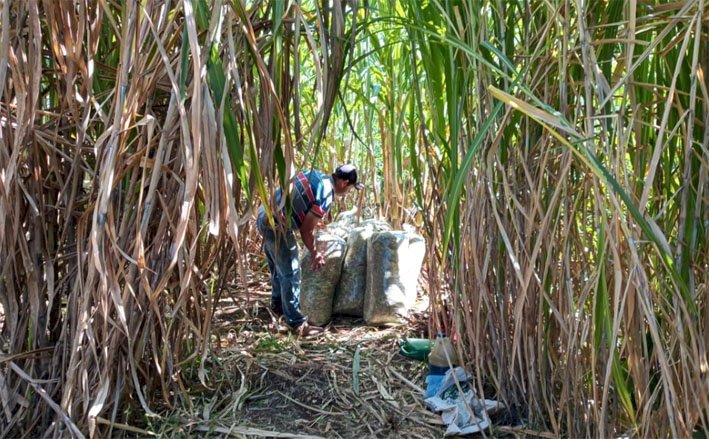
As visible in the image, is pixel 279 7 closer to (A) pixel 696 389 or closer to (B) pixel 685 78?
(B) pixel 685 78

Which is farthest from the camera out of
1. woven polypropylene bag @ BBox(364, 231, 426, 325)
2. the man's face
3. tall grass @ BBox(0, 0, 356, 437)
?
the man's face

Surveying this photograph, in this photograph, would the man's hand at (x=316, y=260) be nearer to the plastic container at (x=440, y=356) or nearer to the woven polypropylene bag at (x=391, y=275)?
the woven polypropylene bag at (x=391, y=275)

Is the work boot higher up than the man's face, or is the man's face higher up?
the man's face

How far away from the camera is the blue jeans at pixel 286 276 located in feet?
11.3

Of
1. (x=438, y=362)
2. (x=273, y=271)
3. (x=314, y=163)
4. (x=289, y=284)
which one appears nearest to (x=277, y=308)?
(x=273, y=271)

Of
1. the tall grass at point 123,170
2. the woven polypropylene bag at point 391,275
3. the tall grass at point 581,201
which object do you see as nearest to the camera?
the tall grass at point 581,201

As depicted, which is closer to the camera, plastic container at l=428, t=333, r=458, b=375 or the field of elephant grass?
the field of elephant grass

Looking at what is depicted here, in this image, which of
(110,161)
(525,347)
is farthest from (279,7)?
(525,347)

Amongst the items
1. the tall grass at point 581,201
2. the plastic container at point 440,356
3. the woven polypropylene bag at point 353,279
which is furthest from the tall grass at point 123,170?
the woven polypropylene bag at point 353,279

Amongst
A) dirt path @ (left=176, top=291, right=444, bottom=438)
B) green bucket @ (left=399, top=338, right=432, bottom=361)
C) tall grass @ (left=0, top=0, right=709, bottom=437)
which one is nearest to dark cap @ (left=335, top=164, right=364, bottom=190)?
dirt path @ (left=176, top=291, right=444, bottom=438)

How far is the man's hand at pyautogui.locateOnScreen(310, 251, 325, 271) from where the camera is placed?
364cm

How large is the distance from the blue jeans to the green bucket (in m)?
0.59

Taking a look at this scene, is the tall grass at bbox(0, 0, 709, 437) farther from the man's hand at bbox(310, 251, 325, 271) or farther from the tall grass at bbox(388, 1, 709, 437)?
the man's hand at bbox(310, 251, 325, 271)

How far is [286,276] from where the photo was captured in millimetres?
3484
